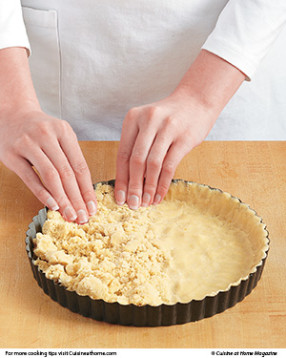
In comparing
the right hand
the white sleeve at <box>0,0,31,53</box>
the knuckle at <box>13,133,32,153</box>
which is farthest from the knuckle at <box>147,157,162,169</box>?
the white sleeve at <box>0,0,31,53</box>

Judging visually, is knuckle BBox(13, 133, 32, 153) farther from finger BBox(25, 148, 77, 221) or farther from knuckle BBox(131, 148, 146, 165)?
knuckle BBox(131, 148, 146, 165)

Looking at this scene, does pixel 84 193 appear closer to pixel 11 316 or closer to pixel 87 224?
pixel 87 224

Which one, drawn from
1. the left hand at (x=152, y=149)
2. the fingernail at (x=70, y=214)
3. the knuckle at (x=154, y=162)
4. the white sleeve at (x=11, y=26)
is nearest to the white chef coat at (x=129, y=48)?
the white sleeve at (x=11, y=26)

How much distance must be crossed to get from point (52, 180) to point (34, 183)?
0.15 feet

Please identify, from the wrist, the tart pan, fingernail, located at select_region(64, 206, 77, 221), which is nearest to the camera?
the tart pan

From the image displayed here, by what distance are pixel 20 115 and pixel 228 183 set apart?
19.0 inches

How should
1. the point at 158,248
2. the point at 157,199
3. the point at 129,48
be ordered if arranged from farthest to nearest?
the point at 129,48
the point at 157,199
the point at 158,248

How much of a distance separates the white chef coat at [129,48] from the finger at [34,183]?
Result: 28cm

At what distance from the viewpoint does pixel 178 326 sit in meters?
0.88

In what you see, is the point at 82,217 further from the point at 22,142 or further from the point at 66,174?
the point at 22,142

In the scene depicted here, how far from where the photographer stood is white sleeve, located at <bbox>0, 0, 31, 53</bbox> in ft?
3.86

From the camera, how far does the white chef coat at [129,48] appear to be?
1202 millimetres

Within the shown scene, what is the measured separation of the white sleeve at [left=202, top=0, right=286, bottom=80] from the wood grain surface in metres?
0.24

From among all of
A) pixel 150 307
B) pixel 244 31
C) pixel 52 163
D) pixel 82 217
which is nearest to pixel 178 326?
pixel 150 307
